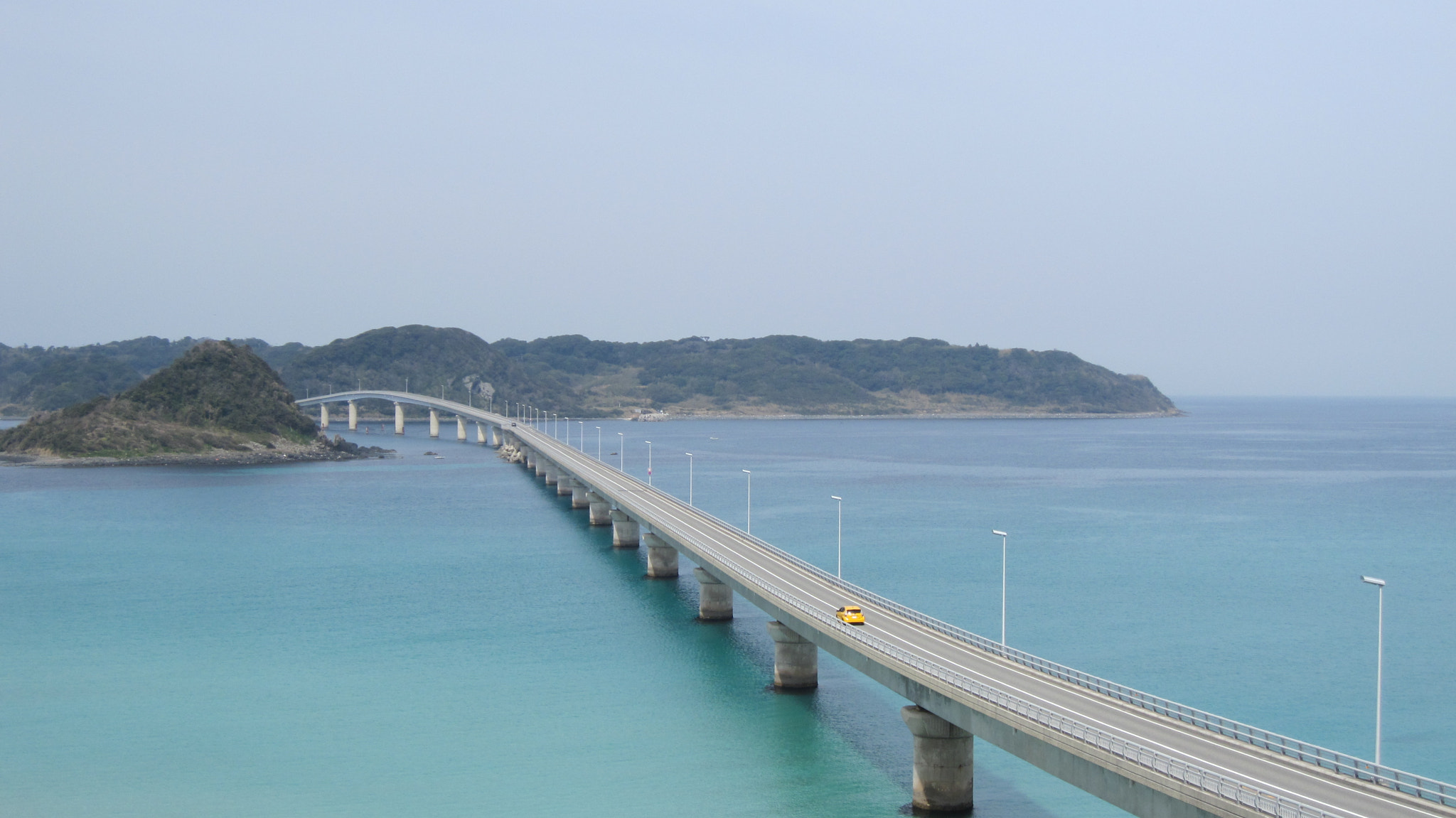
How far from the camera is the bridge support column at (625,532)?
8562cm

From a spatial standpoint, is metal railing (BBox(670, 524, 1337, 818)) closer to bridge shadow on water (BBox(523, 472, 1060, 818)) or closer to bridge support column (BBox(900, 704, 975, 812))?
bridge support column (BBox(900, 704, 975, 812))

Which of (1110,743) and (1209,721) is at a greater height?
(1110,743)

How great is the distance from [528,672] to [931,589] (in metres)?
27.7

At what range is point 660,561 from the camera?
2847 inches

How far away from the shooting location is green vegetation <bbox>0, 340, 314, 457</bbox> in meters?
162

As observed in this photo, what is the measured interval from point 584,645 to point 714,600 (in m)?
7.12

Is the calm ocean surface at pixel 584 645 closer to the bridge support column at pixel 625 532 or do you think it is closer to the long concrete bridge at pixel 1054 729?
the bridge support column at pixel 625 532

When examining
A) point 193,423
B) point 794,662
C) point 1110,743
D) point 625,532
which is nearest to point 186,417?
point 193,423

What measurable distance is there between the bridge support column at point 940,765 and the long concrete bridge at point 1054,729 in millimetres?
36

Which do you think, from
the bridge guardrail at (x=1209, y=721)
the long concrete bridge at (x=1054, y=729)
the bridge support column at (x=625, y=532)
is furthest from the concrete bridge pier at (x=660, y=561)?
the bridge guardrail at (x=1209, y=721)

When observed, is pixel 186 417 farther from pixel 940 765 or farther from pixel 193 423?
pixel 940 765

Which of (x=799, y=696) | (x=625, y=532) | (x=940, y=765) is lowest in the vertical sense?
(x=799, y=696)

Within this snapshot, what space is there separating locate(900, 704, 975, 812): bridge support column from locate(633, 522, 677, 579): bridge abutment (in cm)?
3987

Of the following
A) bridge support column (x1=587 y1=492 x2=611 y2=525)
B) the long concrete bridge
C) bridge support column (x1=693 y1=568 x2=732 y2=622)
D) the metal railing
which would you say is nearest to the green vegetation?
bridge support column (x1=587 y1=492 x2=611 y2=525)
